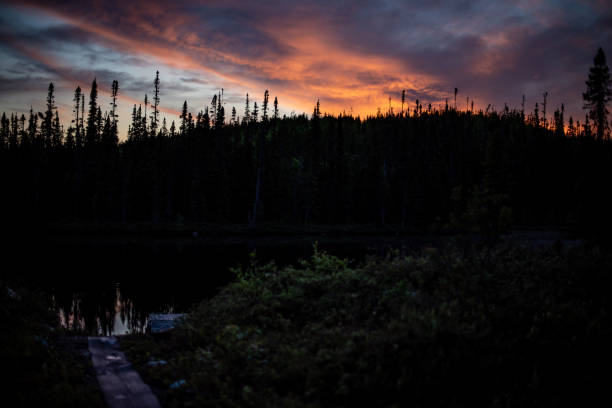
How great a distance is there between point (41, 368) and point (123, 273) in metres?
18.7

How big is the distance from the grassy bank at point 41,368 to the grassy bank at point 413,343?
1115mm

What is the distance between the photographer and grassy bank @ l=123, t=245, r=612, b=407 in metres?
5.51

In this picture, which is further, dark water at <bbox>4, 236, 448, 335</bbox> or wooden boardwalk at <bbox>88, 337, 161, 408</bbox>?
dark water at <bbox>4, 236, 448, 335</bbox>

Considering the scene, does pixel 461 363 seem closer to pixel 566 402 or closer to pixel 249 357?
pixel 566 402

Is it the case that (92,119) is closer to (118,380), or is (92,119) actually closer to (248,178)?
(248,178)

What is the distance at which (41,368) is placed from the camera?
21.5 feet

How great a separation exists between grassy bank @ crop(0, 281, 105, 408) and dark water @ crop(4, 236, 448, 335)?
3.39 meters

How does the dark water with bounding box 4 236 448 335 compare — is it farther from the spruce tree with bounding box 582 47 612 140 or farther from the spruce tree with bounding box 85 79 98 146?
the spruce tree with bounding box 582 47 612 140

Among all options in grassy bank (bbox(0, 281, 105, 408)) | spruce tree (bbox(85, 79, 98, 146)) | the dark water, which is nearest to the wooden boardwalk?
grassy bank (bbox(0, 281, 105, 408))

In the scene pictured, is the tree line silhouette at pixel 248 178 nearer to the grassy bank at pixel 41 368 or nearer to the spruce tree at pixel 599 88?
the spruce tree at pixel 599 88

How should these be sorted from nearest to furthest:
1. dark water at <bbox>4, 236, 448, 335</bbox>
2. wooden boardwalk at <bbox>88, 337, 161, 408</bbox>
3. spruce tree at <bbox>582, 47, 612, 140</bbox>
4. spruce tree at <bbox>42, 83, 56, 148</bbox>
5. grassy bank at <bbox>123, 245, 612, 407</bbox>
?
1. grassy bank at <bbox>123, 245, 612, 407</bbox>
2. wooden boardwalk at <bbox>88, 337, 161, 408</bbox>
3. dark water at <bbox>4, 236, 448, 335</bbox>
4. spruce tree at <bbox>582, 47, 612, 140</bbox>
5. spruce tree at <bbox>42, 83, 56, 148</bbox>

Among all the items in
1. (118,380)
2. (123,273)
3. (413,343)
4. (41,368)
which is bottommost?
(123,273)

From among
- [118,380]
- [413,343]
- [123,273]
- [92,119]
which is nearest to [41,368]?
[118,380]

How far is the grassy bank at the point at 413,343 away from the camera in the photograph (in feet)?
18.1
